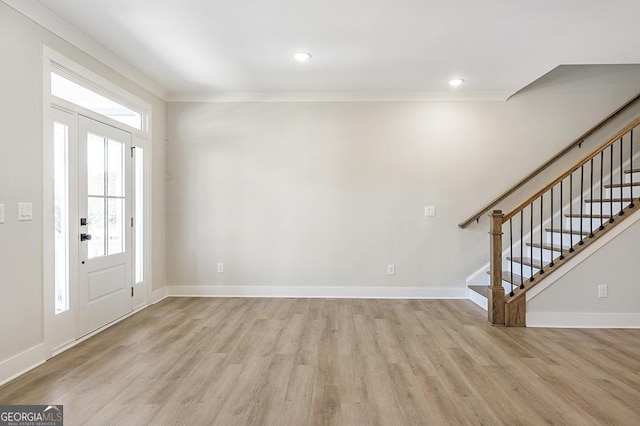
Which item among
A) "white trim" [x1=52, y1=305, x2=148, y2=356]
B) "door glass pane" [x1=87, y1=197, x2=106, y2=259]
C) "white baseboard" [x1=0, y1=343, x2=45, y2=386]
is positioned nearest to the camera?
"white baseboard" [x1=0, y1=343, x2=45, y2=386]

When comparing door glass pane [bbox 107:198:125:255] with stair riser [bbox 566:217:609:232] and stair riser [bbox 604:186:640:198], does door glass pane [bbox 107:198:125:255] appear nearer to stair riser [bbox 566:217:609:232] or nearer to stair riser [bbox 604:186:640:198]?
stair riser [bbox 566:217:609:232]

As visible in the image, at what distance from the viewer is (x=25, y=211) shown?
2541mm

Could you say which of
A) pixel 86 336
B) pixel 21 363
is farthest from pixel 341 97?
pixel 21 363

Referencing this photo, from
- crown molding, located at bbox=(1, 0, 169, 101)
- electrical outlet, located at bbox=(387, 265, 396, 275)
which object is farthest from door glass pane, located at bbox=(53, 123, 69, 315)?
electrical outlet, located at bbox=(387, 265, 396, 275)

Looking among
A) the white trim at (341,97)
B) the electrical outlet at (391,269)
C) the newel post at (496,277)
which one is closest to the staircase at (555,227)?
the newel post at (496,277)

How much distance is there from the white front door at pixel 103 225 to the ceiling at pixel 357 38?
90 cm

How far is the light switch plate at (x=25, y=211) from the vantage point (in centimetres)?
250

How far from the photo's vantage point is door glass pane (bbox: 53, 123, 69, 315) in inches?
114

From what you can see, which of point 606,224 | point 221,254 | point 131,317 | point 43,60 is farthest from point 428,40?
point 131,317

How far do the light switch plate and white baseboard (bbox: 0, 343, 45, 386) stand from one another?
95 cm

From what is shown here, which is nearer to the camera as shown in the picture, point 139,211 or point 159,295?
point 139,211

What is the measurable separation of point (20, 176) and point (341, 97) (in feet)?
11.3

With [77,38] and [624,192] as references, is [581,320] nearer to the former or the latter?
[624,192]

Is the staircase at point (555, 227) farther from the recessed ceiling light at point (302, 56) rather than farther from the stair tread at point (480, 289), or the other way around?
the recessed ceiling light at point (302, 56)
